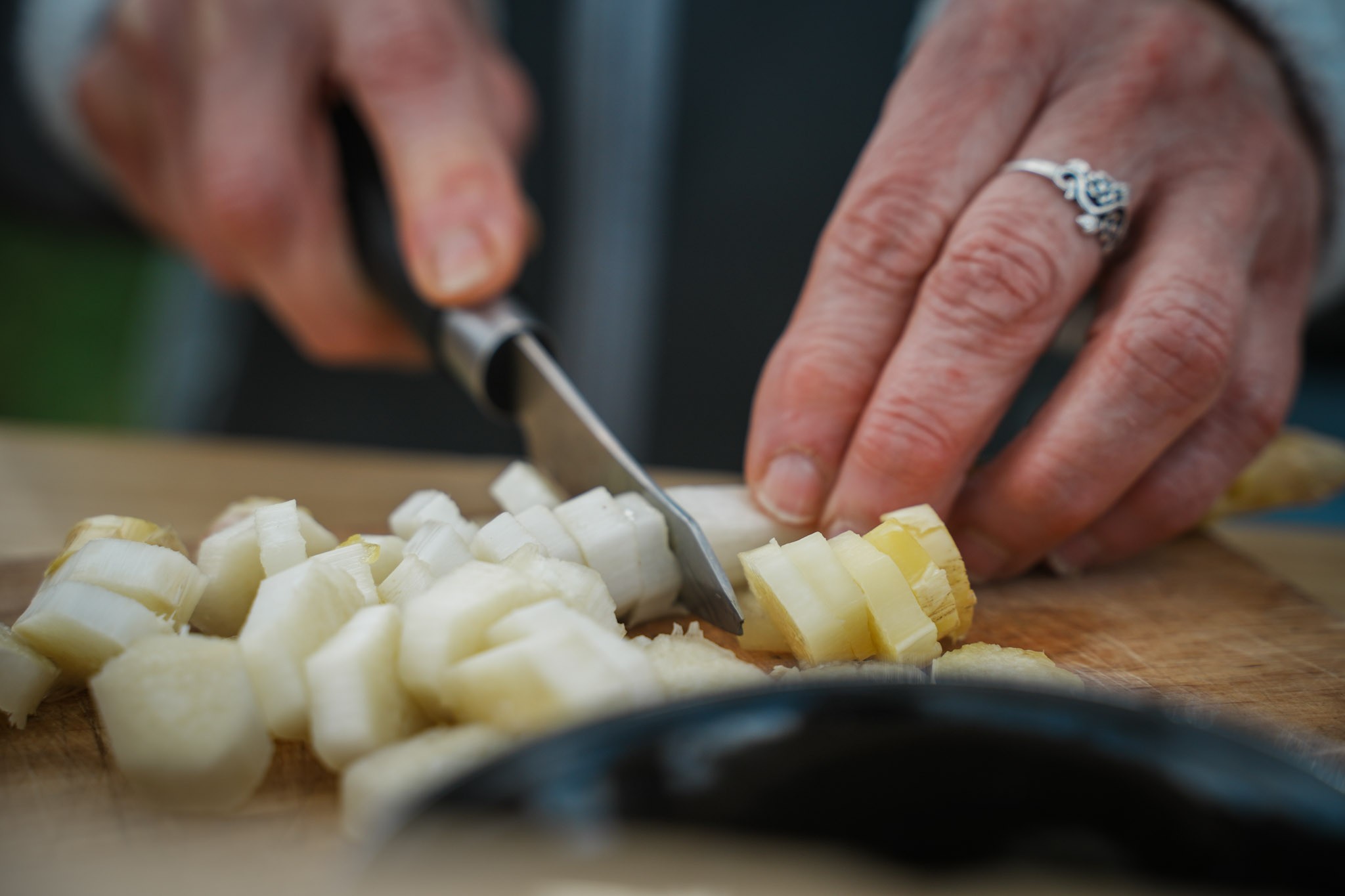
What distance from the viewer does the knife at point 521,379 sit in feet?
3.36

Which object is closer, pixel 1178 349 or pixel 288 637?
pixel 288 637

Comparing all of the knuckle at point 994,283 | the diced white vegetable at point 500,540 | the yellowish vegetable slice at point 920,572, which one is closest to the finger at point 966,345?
the knuckle at point 994,283

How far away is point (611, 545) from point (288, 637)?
321 millimetres

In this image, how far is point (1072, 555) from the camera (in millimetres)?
1204

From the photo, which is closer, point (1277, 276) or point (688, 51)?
point (1277, 276)

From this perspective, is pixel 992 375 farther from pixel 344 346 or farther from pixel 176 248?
pixel 176 248

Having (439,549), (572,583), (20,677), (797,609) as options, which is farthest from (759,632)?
(20,677)

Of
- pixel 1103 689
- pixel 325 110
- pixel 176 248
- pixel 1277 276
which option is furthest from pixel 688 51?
pixel 1103 689

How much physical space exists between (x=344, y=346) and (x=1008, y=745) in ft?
5.33

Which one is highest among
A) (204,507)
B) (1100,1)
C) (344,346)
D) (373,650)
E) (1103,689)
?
(1100,1)

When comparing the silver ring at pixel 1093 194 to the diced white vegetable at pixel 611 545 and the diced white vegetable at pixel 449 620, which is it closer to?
the diced white vegetable at pixel 611 545

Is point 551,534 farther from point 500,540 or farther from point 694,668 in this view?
point 694,668

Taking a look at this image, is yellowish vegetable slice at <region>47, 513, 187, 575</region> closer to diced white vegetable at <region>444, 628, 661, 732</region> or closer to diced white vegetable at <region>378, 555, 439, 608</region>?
diced white vegetable at <region>378, 555, 439, 608</region>

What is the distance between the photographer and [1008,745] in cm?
52
